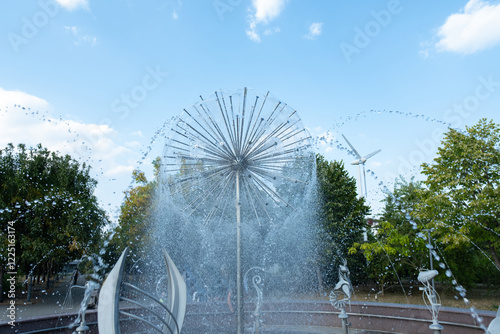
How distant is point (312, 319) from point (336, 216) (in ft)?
50.0

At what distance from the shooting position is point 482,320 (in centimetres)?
883

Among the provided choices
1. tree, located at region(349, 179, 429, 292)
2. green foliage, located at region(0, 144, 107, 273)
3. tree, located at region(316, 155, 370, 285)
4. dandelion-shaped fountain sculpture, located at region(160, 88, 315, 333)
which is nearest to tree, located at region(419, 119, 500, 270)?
tree, located at region(349, 179, 429, 292)

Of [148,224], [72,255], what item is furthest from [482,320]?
[72,255]

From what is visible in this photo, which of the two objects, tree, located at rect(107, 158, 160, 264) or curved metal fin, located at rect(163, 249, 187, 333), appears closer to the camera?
curved metal fin, located at rect(163, 249, 187, 333)

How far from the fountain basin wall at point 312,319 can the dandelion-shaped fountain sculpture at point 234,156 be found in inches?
183

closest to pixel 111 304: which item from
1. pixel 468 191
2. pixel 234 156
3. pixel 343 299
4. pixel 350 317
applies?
pixel 234 156

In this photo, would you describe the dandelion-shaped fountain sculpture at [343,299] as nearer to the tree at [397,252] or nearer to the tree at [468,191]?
the tree at [468,191]

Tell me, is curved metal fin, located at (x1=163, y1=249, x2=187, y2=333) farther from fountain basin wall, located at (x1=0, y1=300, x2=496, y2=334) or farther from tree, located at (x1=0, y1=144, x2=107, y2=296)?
tree, located at (x1=0, y1=144, x2=107, y2=296)

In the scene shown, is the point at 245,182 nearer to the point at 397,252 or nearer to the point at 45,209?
the point at 45,209

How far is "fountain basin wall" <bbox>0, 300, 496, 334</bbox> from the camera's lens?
9.32 metres

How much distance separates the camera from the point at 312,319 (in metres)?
13.0

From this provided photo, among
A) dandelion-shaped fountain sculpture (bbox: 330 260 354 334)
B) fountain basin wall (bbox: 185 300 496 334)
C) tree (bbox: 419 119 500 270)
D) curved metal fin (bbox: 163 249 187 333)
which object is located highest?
tree (bbox: 419 119 500 270)

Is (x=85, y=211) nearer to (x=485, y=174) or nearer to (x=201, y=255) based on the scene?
(x=201, y=255)

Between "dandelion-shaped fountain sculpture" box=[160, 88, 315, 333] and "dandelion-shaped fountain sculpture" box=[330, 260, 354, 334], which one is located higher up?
"dandelion-shaped fountain sculpture" box=[160, 88, 315, 333]
